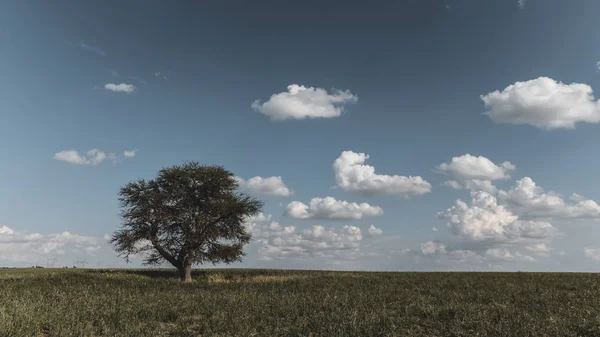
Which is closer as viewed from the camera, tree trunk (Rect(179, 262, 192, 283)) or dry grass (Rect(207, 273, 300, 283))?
dry grass (Rect(207, 273, 300, 283))

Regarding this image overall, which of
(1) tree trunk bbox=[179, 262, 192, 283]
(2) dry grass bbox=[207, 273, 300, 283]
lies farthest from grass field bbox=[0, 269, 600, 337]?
(1) tree trunk bbox=[179, 262, 192, 283]

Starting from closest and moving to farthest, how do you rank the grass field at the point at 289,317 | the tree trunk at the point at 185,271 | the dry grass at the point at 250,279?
1. the grass field at the point at 289,317
2. the dry grass at the point at 250,279
3. the tree trunk at the point at 185,271

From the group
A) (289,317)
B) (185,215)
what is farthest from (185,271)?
(289,317)

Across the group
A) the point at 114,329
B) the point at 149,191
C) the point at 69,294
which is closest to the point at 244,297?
the point at 114,329

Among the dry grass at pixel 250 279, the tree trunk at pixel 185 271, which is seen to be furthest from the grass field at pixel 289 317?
the tree trunk at pixel 185 271

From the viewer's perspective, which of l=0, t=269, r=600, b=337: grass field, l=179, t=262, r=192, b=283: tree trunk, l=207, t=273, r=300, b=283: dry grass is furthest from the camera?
l=179, t=262, r=192, b=283: tree trunk

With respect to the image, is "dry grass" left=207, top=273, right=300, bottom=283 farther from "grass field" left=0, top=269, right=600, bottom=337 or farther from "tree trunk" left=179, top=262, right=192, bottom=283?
"grass field" left=0, top=269, right=600, bottom=337

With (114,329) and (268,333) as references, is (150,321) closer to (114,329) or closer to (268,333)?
(114,329)

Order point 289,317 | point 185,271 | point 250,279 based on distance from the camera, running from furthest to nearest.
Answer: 1. point 185,271
2. point 250,279
3. point 289,317

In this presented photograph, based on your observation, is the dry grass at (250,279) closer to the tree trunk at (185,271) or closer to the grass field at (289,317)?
the tree trunk at (185,271)

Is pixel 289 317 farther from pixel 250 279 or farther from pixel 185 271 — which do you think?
pixel 185 271

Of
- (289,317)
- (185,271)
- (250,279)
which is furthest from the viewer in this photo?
(185,271)

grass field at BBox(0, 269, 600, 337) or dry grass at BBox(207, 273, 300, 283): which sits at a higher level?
grass field at BBox(0, 269, 600, 337)

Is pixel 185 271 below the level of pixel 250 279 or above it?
above
